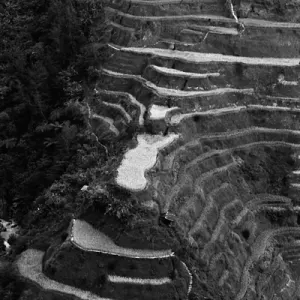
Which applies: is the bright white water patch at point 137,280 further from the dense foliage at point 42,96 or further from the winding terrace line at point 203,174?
the dense foliage at point 42,96

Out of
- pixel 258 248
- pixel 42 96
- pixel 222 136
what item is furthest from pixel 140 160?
pixel 42 96

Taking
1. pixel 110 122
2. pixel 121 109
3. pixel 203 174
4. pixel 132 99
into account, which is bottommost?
pixel 110 122

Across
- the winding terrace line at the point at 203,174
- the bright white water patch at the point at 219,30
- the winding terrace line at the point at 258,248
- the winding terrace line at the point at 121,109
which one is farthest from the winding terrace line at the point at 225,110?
the winding terrace line at the point at 258,248

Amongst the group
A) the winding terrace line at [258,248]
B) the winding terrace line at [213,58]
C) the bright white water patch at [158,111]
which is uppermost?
the winding terrace line at [213,58]

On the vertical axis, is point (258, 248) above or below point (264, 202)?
below

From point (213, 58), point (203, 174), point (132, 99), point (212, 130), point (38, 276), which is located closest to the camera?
point (38, 276)

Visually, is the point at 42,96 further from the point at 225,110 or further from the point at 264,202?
the point at 264,202
